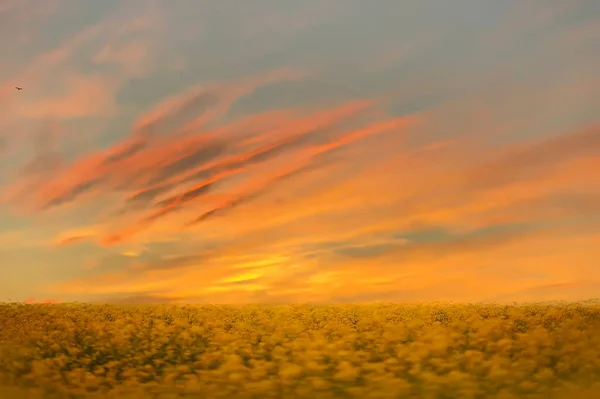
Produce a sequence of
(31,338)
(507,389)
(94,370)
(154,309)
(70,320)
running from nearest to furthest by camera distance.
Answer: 1. (507,389)
2. (94,370)
3. (31,338)
4. (70,320)
5. (154,309)

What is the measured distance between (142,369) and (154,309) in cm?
1232

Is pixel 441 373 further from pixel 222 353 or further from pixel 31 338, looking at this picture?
pixel 31 338

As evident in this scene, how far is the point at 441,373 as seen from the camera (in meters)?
19.2

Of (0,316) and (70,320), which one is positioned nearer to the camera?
(70,320)

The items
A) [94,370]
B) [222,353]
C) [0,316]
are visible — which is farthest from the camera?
[0,316]

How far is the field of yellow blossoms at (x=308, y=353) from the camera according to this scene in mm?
17922

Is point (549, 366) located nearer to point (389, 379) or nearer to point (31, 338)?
point (389, 379)

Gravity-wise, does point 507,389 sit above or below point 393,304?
below

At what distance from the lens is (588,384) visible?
17.9m

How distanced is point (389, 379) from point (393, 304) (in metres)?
16.1

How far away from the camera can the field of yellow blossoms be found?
17922 mm

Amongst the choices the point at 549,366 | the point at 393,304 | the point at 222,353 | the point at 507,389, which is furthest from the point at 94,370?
the point at 393,304

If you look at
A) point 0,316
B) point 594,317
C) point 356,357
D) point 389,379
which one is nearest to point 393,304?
point 594,317

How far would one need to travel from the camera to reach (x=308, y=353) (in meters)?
21.5
